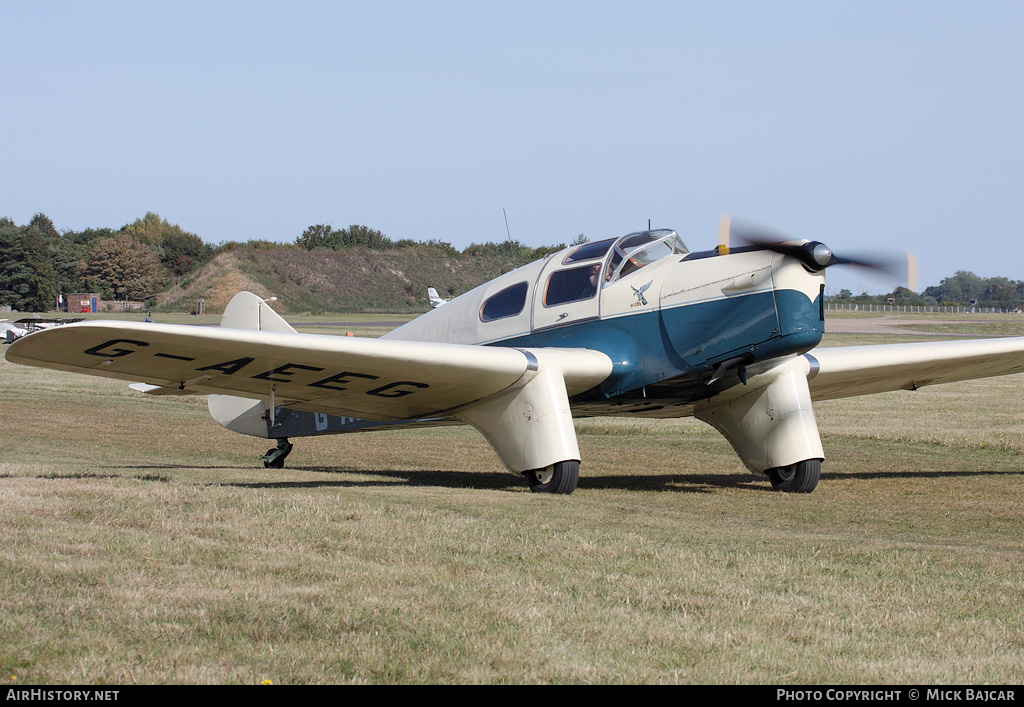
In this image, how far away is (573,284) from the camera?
12.0 m

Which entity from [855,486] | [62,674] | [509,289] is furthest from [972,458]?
[62,674]

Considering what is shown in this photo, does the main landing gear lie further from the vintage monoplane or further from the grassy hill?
the grassy hill

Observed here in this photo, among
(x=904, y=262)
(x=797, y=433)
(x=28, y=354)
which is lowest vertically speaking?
(x=797, y=433)

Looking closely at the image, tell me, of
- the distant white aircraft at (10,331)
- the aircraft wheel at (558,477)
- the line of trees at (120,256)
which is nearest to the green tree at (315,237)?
the line of trees at (120,256)

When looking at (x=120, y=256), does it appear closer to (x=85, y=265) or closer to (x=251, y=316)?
(x=85, y=265)

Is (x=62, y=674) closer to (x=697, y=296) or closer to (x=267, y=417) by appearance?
(x=697, y=296)

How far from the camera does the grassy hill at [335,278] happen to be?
10056cm

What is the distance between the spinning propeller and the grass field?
2.55 meters

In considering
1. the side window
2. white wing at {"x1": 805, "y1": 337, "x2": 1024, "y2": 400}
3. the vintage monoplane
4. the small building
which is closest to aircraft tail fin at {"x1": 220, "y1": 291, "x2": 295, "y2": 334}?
the vintage monoplane

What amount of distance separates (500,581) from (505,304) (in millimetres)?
7136

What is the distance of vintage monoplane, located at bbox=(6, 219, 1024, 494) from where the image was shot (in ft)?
33.1

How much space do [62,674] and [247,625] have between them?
906 mm

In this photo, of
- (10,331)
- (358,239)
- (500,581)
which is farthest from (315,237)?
(500,581)
